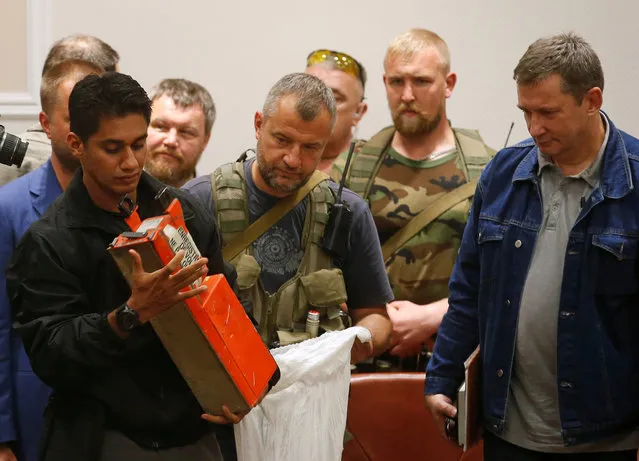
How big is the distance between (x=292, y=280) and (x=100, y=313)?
0.76 metres

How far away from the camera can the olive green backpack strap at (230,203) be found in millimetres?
2643

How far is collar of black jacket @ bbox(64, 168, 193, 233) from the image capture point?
1953 mm

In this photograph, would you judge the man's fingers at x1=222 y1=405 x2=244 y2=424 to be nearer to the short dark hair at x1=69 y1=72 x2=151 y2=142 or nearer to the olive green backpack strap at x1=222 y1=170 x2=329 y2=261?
the short dark hair at x1=69 y1=72 x2=151 y2=142

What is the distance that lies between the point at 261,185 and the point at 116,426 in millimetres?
926

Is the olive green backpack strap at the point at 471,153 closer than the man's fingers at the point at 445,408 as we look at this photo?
No

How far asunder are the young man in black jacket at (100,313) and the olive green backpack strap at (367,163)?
1270mm

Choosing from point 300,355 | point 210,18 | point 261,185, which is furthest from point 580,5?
point 300,355

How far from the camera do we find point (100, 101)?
6.57 feet

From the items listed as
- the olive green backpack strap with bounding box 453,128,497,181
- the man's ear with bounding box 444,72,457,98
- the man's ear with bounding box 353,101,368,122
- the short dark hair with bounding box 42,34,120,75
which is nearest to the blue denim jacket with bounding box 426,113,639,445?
the olive green backpack strap with bounding box 453,128,497,181

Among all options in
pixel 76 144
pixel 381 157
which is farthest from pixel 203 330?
pixel 381 157

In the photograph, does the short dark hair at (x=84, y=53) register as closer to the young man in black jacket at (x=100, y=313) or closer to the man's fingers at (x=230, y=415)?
the young man in black jacket at (x=100, y=313)

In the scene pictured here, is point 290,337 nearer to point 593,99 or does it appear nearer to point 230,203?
point 230,203

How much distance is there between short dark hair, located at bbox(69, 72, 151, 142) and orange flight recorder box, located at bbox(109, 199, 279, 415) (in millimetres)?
250

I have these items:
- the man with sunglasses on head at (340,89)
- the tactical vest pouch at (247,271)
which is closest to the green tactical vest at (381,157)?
the man with sunglasses on head at (340,89)
